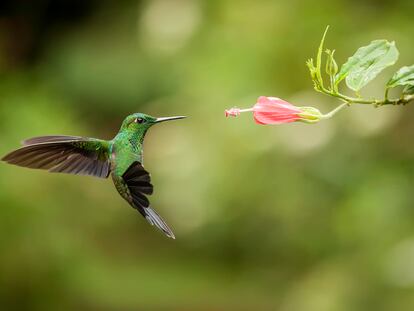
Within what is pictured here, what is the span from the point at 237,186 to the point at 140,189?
3.39 m

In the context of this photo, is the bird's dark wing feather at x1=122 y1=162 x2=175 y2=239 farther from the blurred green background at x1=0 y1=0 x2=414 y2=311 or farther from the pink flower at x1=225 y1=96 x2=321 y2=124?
the blurred green background at x1=0 y1=0 x2=414 y2=311

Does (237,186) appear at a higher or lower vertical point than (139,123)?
higher

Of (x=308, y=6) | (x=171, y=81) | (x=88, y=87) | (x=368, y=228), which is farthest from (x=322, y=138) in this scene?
(x=88, y=87)

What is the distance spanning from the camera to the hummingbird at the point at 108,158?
0.88 m

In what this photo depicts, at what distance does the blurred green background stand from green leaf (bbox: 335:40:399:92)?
1.67m

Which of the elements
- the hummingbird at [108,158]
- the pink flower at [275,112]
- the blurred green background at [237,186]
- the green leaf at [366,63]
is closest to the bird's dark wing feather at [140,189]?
the hummingbird at [108,158]

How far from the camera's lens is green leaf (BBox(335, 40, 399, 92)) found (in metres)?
1.08

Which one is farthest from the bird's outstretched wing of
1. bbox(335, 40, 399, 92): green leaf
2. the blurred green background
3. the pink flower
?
the blurred green background

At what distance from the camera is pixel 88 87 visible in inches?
255

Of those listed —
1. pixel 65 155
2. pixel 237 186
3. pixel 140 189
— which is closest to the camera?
pixel 140 189

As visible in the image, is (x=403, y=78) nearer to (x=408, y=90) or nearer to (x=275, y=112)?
(x=408, y=90)

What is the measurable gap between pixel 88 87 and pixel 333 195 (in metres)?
3.25

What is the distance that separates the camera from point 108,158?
3.38 feet

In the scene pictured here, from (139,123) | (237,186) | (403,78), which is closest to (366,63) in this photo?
(403,78)
